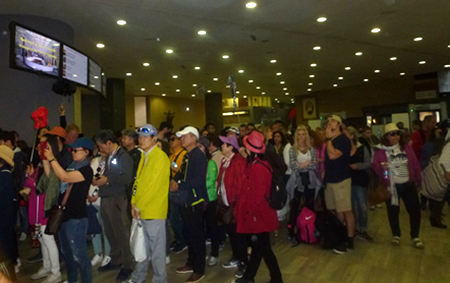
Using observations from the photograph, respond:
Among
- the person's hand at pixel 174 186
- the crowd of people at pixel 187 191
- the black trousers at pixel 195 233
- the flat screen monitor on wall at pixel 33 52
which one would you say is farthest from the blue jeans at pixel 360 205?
the flat screen monitor on wall at pixel 33 52

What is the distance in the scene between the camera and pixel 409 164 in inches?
185

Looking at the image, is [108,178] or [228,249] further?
[228,249]

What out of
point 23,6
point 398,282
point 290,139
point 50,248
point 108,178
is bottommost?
point 398,282

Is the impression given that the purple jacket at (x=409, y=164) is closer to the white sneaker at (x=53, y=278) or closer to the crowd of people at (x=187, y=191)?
the crowd of people at (x=187, y=191)

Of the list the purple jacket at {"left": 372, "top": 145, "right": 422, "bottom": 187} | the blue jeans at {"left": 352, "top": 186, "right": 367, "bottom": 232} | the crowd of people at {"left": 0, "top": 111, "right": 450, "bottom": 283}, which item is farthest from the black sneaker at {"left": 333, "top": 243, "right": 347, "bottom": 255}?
the purple jacket at {"left": 372, "top": 145, "right": 422, "bottom": 187}

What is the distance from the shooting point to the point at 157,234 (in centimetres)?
340

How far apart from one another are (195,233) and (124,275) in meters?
1.01

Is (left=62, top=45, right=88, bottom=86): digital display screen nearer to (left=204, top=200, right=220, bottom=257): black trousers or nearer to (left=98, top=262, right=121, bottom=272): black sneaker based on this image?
(left=98, top=262, right=121, bottom=272): black sneaker

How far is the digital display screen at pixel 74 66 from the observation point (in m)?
6.41

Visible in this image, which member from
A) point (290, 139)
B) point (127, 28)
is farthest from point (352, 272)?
point (127, 28)

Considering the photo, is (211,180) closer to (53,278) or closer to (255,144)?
(255,144)

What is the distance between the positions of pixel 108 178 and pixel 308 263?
2689 millimetres

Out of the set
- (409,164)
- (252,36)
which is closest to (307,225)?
(409,164)

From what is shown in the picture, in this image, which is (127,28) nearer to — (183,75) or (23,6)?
(23,6)
